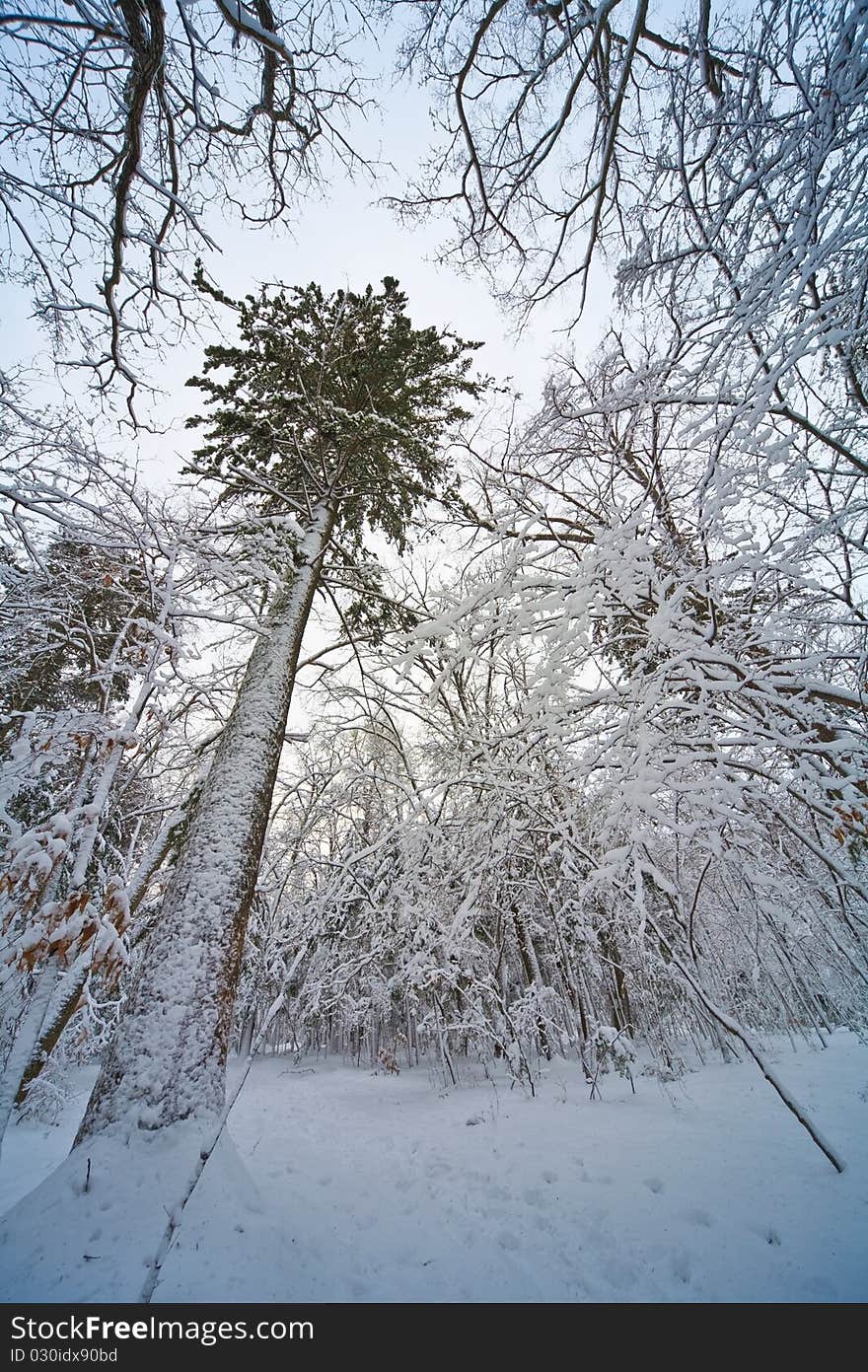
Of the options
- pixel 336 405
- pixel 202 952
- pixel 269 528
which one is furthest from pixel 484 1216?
pixel 336 405

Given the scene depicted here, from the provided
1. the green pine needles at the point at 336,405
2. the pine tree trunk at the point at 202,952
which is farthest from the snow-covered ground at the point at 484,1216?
the green pine needles at the point at 336,405

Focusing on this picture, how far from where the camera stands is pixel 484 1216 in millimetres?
3875

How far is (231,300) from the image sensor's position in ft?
21.5

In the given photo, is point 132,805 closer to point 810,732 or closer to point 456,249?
point 456,249

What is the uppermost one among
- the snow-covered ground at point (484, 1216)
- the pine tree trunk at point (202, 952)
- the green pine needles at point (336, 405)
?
the green pine needles at point (336, 405)

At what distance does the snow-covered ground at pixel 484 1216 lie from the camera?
2250 mm

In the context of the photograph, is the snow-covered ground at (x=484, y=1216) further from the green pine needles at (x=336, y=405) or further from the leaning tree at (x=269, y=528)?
the green pine needles at (x=336, y=405)

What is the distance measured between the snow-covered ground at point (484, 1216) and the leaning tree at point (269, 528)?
431 millimetres

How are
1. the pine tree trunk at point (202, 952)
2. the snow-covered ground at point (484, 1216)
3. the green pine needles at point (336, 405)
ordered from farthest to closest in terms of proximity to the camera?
the green pine needles at point (336, 405), the pine tree trunk at point (202, 952), the snow-covered ground at point (484, 1216)

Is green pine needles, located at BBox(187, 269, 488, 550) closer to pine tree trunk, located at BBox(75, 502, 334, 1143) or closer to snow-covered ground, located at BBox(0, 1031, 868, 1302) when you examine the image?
pine tree trunk, located at BBox(75, 502, 334, 1143)

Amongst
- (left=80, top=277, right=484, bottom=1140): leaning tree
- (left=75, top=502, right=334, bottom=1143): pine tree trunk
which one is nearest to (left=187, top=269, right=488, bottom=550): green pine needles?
(left=80, top=277, right=484, bottom=1140): leaning tree

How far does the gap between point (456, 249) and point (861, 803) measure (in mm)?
4739

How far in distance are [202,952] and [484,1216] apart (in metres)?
3.29

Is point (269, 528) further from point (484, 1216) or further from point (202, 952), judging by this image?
point (484, 1216)
